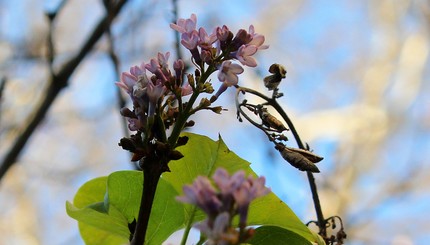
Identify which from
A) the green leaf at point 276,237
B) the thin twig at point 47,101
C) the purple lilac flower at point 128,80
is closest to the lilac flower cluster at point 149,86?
the purple lilac flower at point 128,80

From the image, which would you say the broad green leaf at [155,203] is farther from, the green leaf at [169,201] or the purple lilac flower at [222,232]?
the purple lilac flower at [222,232]

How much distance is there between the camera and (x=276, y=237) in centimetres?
39

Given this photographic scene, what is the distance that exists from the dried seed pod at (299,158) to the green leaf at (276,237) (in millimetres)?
61

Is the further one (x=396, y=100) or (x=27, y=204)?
(x=27, y=204)

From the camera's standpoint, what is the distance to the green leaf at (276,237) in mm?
393

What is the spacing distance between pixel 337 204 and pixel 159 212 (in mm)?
3391

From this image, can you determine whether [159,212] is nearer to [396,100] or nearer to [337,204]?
[337,204]

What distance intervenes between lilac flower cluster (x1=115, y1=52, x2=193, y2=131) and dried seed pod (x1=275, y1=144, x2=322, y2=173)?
68 millimetres

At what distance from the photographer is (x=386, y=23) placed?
4883mm

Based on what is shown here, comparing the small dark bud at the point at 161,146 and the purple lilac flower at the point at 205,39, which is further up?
the purple lilac flower at the point at 205,39

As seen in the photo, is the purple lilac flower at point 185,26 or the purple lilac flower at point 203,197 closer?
the purple lilac flower at point 203,197

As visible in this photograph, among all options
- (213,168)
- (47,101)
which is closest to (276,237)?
(213,168)

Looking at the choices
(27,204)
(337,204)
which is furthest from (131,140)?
(27,204)

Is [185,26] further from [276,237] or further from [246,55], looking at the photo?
[276,237]
